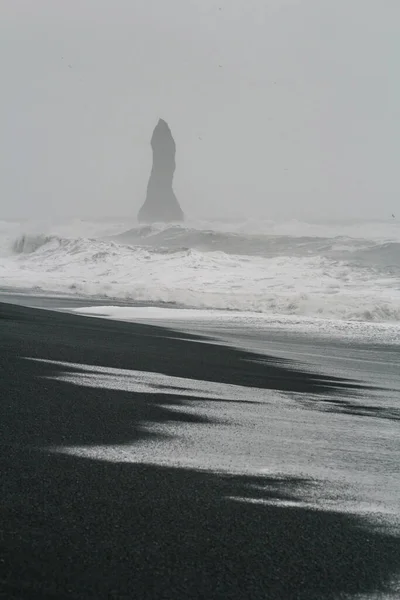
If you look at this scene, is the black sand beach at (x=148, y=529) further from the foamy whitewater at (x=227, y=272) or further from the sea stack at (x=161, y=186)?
the sea stack at (x=161, y=186)

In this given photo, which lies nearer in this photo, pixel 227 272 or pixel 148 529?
pixel 148 529

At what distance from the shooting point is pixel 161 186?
112250mm

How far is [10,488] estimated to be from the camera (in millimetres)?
2264

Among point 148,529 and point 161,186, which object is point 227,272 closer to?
point 148,529

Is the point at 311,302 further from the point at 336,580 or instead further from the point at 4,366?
the point at 336,580

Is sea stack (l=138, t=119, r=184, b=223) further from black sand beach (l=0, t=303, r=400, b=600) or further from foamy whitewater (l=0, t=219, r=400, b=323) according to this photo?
black sand beach (l=0, t=303, r=400, b=600)

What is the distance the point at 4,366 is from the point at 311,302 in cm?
1158

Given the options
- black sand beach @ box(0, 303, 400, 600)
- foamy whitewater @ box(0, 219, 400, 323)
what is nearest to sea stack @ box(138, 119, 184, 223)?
foamy whitewater @ box(0, 219, 400, 323)

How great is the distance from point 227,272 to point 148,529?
25.0m

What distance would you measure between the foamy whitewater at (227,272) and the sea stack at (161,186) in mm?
61499

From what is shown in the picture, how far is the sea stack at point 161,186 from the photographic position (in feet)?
358

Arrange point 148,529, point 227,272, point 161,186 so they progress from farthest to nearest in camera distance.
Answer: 1. point 161,186
2. point 227,272
3. point 148,529

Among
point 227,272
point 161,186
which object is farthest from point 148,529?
point 161,186

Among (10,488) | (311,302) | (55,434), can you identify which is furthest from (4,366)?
(311,302)
